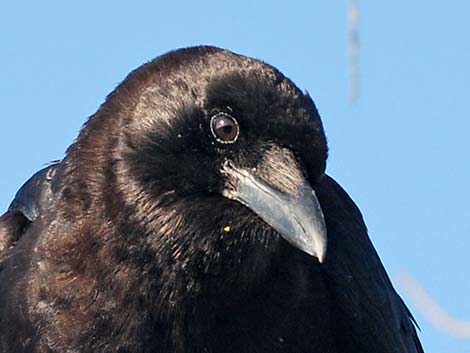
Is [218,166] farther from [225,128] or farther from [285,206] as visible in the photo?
[285,206]

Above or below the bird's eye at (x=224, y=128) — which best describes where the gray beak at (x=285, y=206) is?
below

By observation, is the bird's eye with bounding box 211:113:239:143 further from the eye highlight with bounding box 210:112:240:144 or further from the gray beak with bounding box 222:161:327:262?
the gray beak with bounding box 222:161:327:262

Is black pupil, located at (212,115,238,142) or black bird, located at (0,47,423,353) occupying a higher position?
black pupil, located at (212,115,238,142)

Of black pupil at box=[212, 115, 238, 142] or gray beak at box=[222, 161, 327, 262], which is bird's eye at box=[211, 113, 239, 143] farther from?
gray beak at box=[222, 161, 327, 262]

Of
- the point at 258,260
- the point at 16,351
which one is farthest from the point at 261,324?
the point at 16,351

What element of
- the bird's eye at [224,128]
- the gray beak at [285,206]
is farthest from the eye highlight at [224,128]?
the gray beak at [285,206]

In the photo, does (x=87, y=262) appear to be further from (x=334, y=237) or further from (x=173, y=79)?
(x=334, y=237)

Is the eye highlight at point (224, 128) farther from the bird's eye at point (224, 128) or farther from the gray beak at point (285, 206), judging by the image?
the gray beak at point (285, 206)

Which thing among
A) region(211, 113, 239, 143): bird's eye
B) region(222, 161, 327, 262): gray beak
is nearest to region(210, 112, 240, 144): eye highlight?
region(211, 113, 239, 143): bird's eye

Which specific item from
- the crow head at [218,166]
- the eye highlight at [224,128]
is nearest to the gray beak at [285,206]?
the crow head at [218,166]

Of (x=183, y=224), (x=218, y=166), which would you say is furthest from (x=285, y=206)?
(x=183, y=224)
